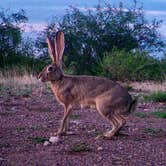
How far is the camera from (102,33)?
3278cm

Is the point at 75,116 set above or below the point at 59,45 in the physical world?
below

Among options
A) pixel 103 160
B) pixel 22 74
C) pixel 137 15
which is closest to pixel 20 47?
pixel 137 15

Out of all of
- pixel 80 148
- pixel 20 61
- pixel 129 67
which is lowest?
pixel 20 61

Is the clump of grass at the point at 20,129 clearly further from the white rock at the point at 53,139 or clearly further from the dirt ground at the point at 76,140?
the white rock at the point at 53,139

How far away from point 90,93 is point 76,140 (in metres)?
1.05

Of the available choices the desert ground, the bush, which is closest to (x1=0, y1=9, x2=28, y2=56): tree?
the bush

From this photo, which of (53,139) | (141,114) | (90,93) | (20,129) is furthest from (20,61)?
(53,139)

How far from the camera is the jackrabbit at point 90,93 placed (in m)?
9.20

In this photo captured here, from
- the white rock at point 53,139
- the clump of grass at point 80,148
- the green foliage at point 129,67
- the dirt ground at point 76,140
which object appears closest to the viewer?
the dirt ground at point 76,140

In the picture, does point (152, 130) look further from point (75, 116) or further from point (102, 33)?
point (102, 33)

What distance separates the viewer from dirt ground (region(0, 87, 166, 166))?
728 cm

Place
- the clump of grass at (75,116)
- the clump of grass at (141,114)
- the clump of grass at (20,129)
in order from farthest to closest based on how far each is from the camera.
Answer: the clump of grass at (141,114), the clump of grass at (75,116), the clump of grass at (20,129)

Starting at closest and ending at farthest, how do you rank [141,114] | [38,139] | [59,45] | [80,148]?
[80,148]
[38,139]
[59,45]
[141,114]

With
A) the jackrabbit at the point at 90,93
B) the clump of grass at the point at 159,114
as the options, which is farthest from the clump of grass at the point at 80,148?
the clump of grass at the point at 159,114
